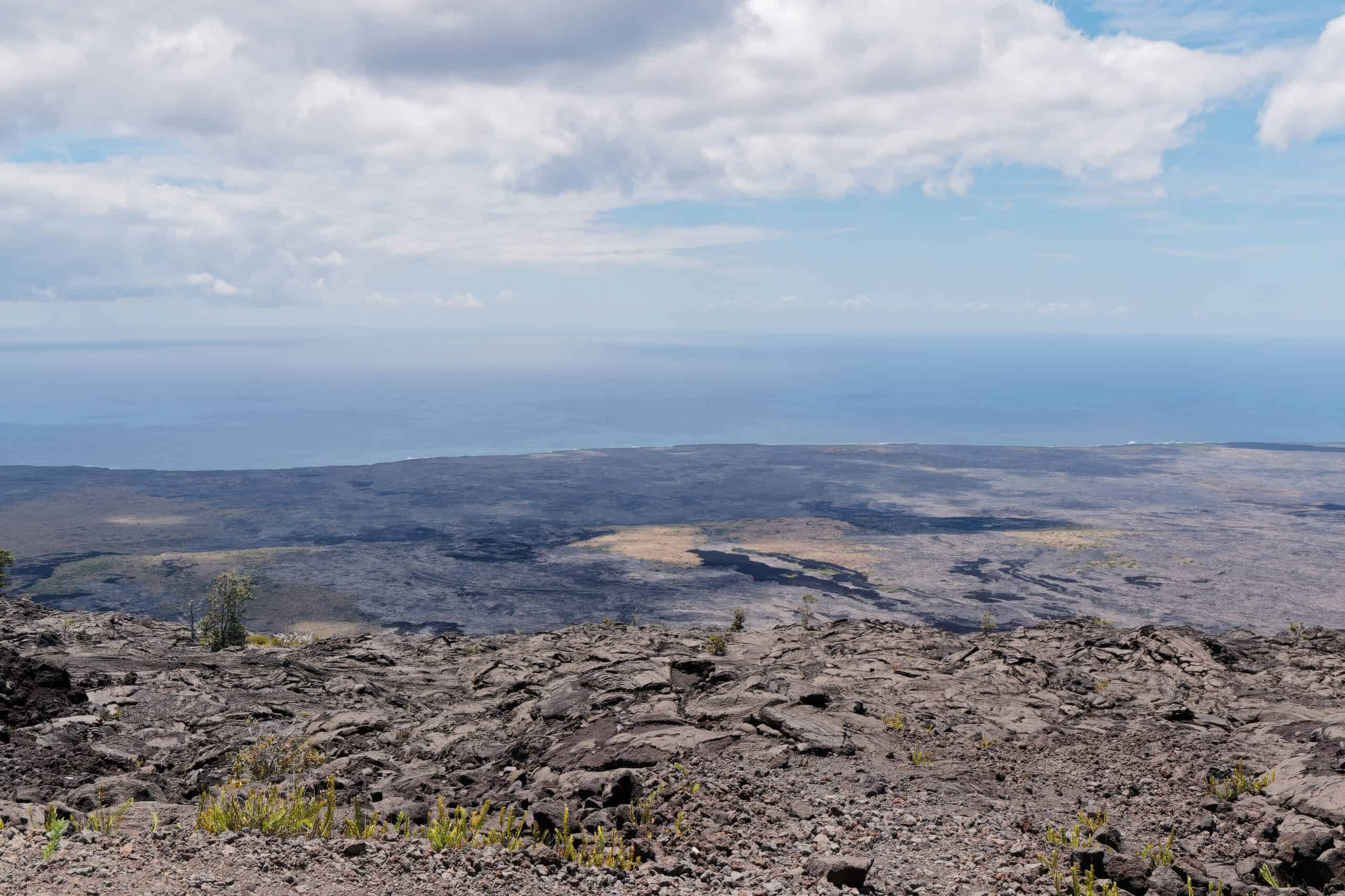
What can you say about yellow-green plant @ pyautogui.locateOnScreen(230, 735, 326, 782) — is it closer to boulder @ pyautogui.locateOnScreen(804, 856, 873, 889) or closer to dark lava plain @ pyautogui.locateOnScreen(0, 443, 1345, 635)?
boulder @ pyautogui.locateOnScreen(804, 856, 873, 889)

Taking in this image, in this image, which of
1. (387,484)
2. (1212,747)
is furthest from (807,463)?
(1212,747)

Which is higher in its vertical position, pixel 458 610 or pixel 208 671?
pixel 208 671

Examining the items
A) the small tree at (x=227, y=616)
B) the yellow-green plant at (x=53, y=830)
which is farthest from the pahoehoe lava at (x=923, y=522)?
the yellow-green plant at (x=53, y=830)

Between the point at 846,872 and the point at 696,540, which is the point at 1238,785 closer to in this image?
the point at 846,872

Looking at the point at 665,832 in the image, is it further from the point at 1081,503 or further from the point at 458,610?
the point at 1081,503

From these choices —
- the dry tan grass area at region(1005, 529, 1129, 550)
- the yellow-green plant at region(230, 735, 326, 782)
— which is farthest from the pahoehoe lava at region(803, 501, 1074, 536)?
the yellow-green plant at region(230, 735, 326, 782)

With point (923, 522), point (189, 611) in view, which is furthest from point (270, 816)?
point (923, 522)
